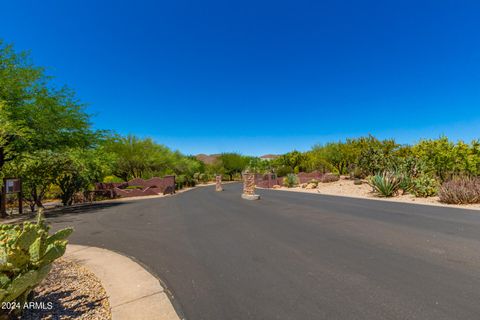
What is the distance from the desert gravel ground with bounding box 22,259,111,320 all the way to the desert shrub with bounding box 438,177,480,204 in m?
14.7

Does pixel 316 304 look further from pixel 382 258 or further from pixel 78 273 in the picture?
pixel 78 273

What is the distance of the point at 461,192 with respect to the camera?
11570mm

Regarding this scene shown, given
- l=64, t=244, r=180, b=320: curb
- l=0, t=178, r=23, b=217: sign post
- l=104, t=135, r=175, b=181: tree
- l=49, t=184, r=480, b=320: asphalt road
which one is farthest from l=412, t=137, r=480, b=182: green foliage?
l=104, t=135, r=175, b=181: tree

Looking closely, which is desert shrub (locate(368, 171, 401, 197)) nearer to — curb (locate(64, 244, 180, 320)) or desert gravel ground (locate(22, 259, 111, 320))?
curb (locate(64, 244, 180, 320))

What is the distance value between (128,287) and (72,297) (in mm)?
706

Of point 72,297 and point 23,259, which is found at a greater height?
point 23,259

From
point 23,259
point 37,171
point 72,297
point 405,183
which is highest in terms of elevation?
point 37,171

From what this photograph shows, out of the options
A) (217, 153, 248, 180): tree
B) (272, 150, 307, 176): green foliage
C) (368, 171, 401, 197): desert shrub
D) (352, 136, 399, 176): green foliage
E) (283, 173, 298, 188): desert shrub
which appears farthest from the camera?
(217, 153, 248, 180): tree

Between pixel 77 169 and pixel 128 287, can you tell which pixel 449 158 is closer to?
pixel 128 287

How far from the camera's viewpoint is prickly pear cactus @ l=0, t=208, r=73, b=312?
2.55m

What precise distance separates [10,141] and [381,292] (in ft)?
50.0

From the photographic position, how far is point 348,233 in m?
6.73

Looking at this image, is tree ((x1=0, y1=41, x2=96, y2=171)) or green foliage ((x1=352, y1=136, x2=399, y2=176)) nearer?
tree ((x1=0, y1=41, x2=96, y2=171))

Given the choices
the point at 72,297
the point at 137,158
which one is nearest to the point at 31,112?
the point at 72,297
